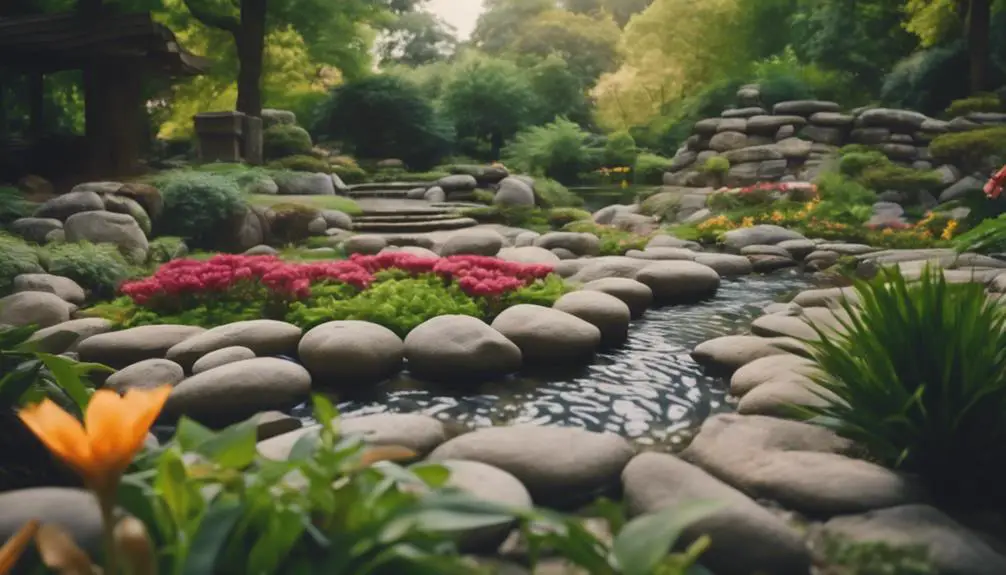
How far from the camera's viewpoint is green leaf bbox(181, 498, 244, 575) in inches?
56.9

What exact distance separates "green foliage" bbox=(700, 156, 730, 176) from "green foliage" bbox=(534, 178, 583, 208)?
3.21m

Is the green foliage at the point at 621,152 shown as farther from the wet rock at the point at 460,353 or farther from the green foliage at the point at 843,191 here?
the wet rock at the point at 460,353

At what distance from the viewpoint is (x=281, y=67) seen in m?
22.3

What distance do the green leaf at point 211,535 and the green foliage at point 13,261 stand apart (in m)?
5.78

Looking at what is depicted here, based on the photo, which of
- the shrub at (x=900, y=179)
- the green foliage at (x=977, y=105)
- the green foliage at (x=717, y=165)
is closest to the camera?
the shrub at (x=900, y=179)

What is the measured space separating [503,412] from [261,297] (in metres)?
2.65

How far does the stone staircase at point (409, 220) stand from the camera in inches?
444

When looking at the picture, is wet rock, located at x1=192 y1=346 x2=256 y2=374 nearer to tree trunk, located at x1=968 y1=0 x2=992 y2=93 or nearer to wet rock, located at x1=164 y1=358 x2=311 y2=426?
wet rock, located at x1=164 y1=358 x2=311 y2=426

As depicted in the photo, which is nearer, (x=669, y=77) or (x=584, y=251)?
(x=584, y=251)

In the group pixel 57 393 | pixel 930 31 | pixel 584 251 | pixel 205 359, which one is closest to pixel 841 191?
pixel 584 251

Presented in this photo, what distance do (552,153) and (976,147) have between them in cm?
974

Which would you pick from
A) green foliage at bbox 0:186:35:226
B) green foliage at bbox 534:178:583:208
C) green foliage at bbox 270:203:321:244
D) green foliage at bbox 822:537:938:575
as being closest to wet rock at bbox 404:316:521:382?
green foliage at bbox 822:537:938:575

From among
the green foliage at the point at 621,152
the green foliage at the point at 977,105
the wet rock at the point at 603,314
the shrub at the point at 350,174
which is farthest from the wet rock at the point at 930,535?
the green foliage at the point at 621,152

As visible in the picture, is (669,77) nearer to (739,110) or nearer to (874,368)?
(739,110)
